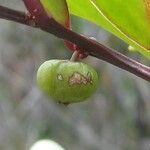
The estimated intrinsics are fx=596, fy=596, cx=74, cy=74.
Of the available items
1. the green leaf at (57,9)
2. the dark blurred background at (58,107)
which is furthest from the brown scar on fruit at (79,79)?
the dark blurred background at (58,107)

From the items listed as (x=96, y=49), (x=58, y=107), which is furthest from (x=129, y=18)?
(x=58, y=107)

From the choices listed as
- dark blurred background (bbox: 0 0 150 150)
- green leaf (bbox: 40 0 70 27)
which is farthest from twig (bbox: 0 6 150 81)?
dark blurred background (bbox: 0 0 150 150)

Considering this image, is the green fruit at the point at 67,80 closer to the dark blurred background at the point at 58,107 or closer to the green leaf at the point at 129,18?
the green leaf at the point at 129,18

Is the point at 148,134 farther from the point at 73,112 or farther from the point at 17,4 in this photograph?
the point at 17,4

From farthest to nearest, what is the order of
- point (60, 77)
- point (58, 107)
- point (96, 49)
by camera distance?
point (58, 107)
point (60, 77)
point (96, 49)

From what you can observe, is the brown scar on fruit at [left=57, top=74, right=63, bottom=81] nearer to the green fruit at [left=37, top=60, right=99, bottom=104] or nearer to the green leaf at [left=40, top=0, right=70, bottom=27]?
the green fruit at [left=37, top=60, right=99, bottom=104]

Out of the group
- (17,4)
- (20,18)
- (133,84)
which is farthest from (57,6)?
(17,4)

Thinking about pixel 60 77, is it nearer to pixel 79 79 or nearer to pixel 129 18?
pixel 79 79
